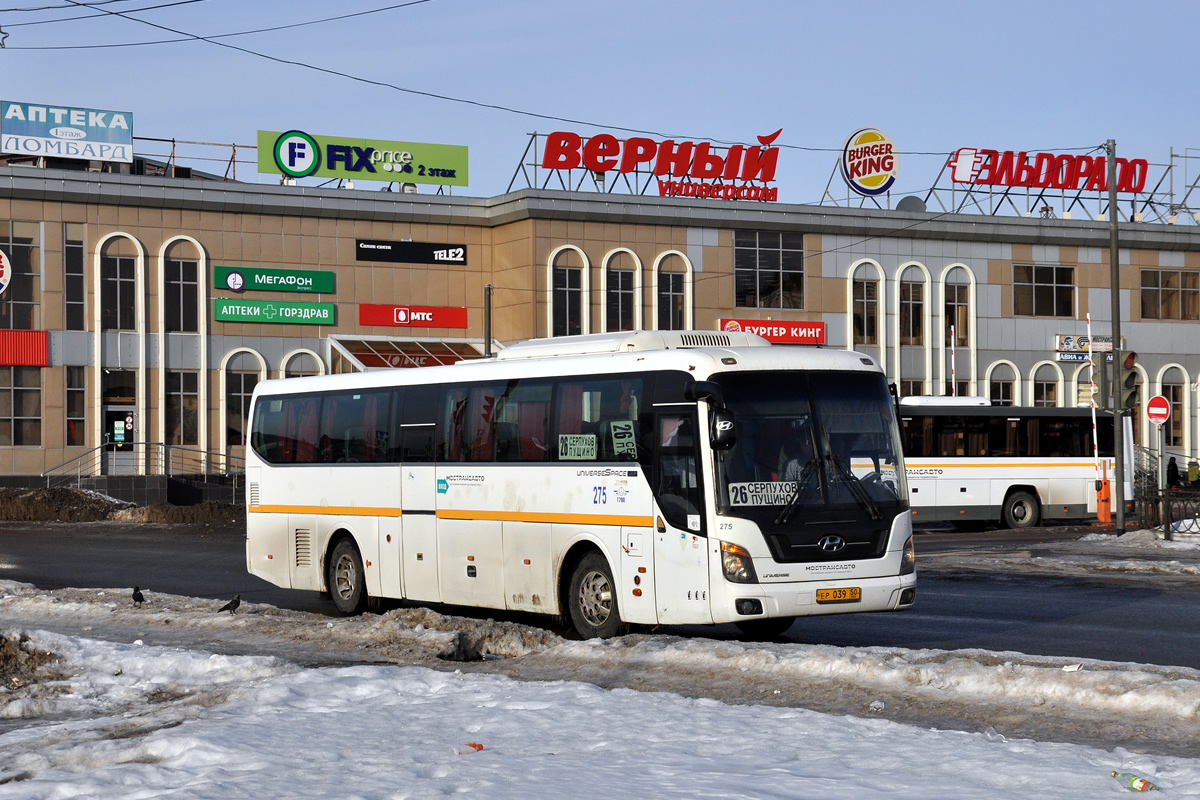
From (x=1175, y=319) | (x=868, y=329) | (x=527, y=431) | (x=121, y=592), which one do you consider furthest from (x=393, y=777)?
(x=1175, y=319)

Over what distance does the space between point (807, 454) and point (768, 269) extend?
135 ft

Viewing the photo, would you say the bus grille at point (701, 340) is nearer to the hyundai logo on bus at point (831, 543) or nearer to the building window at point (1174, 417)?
the hyundai logo on bus at point (831, 543)

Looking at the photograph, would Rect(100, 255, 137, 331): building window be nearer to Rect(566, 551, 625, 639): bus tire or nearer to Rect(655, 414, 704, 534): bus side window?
Rect(566, 551, 625, 639): bus tire

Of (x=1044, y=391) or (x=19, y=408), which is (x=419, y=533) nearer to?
(x=19, y=408)

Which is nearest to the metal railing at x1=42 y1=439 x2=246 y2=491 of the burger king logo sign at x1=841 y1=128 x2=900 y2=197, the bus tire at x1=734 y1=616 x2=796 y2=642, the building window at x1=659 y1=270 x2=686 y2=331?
the building window at x1=659 y1=270 x2=686 y2=331

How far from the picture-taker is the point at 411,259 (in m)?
50.1

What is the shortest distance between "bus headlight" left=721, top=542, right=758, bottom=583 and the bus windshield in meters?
0.30

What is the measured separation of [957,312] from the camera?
184 ft

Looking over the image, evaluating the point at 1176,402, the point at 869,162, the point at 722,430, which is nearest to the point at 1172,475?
the point at 1176,402

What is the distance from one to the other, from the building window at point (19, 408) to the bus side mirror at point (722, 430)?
1482 inches

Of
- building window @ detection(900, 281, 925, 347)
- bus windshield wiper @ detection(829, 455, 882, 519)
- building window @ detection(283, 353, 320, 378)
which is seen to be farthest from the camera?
building window @ detection(900, 281, 925, 347)

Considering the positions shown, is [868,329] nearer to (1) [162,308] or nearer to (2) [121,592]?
(1) [162,308]

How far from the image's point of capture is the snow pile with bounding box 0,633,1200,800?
6.71 meters

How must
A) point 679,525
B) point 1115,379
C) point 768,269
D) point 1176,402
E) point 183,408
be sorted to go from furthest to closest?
point 1176,402
point 768,269
point 183,408
point 1115,379
point 679,525
